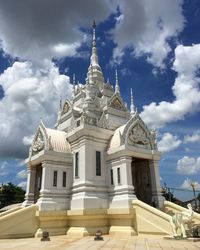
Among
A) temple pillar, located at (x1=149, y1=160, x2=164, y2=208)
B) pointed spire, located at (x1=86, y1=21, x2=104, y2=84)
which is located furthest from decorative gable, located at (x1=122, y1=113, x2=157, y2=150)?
pointed spire, located at (x1=86, y1=21, x2=104, y2=84)

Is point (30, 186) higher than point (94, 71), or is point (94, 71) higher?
point (94, 71)

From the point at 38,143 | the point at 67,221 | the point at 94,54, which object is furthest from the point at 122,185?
the point at 94,54

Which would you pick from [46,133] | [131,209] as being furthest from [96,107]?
[131,209]

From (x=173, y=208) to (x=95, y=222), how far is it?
5.57m

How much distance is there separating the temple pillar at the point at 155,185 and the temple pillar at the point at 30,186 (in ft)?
31.7

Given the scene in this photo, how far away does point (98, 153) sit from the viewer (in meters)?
19.2

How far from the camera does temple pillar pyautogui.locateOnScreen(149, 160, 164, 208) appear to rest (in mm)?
18516

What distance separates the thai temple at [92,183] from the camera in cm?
1619

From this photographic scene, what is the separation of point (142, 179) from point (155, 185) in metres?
1.76

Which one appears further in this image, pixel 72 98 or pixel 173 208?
pixel 72 98

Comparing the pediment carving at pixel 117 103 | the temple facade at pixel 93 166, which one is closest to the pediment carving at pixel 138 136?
the temple facade at pixel 93 166

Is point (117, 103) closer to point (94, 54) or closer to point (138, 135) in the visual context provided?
point (138, 135)

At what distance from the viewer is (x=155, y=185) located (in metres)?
19.0

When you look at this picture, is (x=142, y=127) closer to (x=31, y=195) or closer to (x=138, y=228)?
(x=138, y=228)
